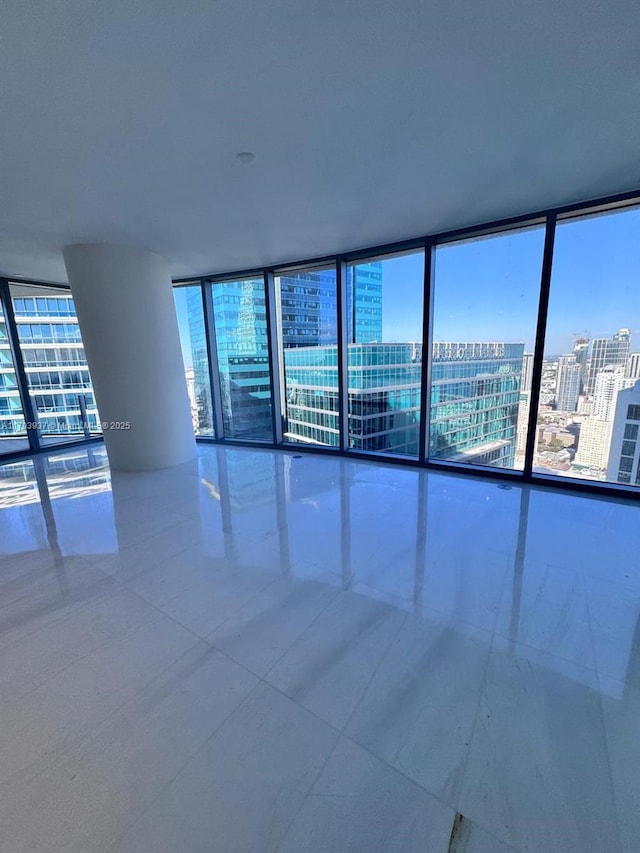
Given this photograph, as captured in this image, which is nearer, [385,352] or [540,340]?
[540,340]

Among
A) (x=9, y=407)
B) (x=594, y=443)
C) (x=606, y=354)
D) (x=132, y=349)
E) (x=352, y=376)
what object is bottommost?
(x=594, y=443)

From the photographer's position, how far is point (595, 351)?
9.96 ft

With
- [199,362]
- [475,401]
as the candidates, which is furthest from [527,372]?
[199,362]

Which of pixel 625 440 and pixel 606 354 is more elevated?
pixel 606 354

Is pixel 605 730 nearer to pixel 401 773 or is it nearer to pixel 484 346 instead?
pixel 401 773

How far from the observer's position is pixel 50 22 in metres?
1.26

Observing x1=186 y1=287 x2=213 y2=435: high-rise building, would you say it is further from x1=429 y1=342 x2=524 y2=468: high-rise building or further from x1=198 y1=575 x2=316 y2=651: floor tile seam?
x1=198 y1=575 x2=316 y2=651: floor tile seam

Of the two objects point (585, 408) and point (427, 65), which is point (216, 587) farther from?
point (585, 408)

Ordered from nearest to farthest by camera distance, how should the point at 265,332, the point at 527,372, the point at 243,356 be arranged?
the point at 527,372
the point at 265,332
the point at 243,356

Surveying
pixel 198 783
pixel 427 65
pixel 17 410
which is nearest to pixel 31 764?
pixel 198 783

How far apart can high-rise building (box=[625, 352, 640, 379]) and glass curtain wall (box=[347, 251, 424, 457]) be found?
1.86 meters

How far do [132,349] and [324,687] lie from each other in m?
3.98

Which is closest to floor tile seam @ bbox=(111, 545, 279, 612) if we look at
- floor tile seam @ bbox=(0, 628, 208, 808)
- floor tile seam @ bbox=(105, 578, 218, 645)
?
floor tile seam @ bbox=(105, 578, 218, 645)

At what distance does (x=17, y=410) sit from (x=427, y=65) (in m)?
6.54
